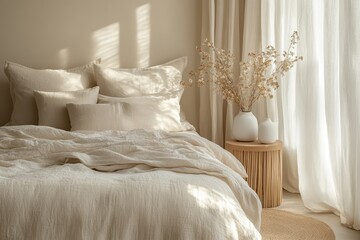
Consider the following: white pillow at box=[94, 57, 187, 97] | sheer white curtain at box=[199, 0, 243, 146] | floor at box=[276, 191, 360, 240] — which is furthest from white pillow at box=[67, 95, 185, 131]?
floor at box=[276, 191, 360, 240]

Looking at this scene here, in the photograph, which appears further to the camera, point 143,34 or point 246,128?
point 143,34

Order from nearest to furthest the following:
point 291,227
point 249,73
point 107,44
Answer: point 291,227, point 249,73, point 107,44

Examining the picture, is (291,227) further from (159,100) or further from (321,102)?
(159,100)

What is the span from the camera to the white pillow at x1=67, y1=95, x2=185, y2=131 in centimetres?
369

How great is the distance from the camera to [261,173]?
387 cm

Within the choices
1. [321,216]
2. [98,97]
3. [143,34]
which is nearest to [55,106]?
[98,97]

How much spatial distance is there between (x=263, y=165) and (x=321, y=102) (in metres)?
0.63

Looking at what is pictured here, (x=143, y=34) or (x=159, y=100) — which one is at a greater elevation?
(x=143, y=34)

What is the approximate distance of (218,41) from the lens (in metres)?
4.53

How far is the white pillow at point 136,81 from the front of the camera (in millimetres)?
4160

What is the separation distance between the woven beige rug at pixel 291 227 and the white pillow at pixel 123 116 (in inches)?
38.3

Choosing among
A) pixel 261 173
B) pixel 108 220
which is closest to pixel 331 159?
pixel 261 173

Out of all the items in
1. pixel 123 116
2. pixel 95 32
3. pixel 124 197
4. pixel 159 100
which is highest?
pixel 95 32

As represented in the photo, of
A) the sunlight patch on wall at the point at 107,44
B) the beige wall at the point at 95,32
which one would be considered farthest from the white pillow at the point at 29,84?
the sunlight patch on wall at the point at 107,44
